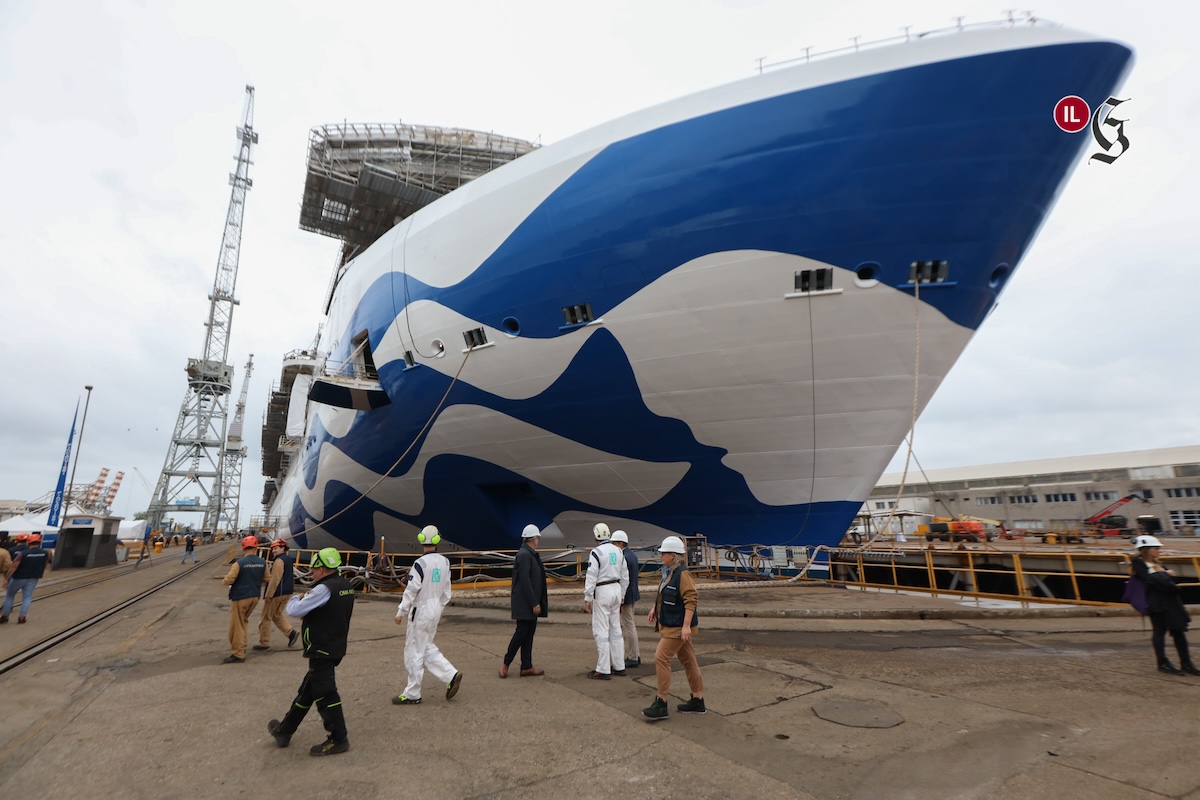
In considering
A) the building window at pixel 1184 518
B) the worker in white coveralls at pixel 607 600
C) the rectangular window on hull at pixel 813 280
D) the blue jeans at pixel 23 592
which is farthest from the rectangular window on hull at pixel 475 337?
the building window at pixel 1184 518

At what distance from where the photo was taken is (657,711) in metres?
4.17

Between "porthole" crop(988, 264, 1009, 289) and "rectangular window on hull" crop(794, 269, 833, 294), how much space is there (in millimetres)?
2646

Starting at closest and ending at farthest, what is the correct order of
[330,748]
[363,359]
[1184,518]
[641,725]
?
[330,748]
[641,725]
[363,359]
[1184,518]

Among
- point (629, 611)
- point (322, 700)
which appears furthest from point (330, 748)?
point (629, 611)

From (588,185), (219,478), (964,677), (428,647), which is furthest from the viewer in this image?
(219,478)

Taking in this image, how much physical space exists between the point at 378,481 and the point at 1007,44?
15.4 meters

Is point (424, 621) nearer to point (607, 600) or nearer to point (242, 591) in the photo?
point (607, 600)

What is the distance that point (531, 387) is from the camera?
36.0ft

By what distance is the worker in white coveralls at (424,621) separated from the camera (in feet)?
15.4

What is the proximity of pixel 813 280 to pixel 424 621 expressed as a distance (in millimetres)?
7343

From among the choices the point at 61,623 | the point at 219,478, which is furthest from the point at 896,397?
the point at 219,478

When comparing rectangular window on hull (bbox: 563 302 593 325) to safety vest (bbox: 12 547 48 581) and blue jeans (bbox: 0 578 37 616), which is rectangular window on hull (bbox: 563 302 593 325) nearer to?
safety vest (bbox: 12 547 48 581)

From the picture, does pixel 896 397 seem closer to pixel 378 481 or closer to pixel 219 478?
pixel 378 481

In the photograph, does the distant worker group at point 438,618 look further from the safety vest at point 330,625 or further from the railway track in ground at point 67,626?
the railway track in ground at point 67,626
